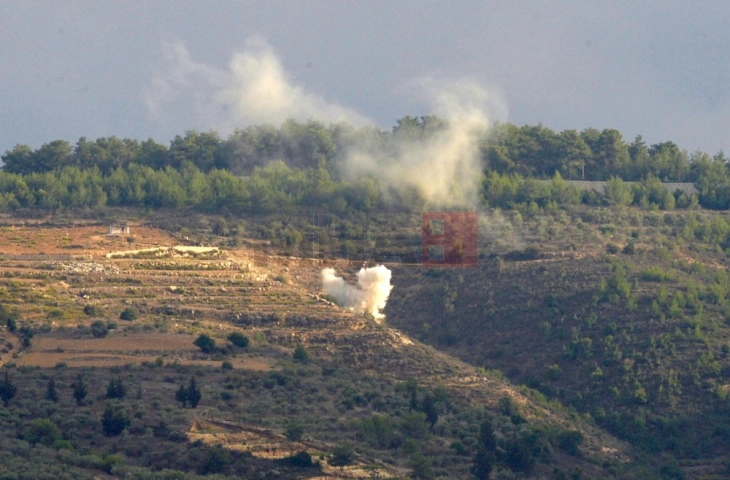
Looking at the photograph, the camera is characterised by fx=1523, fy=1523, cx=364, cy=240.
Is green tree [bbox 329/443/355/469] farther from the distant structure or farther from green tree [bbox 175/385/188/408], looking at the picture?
the distant structure

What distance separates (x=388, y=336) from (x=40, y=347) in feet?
50.5

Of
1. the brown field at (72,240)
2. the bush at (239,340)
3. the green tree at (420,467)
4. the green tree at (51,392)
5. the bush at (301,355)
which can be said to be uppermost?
the brown field at (72,240)

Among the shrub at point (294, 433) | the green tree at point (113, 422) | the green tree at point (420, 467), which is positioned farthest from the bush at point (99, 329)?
the green tree at point (420, 467)

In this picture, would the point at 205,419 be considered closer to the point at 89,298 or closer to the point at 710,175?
the point at 89,298

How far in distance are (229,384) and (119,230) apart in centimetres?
2561

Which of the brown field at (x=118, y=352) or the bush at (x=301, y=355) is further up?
the bush at (x=301, y=355)

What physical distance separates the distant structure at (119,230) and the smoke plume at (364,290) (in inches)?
426

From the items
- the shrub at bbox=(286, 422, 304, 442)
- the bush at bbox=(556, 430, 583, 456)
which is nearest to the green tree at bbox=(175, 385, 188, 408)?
the shrub at bbox=(286, 422, 304, 442)

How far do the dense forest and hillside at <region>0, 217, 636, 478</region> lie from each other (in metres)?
9.87

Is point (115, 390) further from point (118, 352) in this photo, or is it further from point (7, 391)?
point (118, 352)

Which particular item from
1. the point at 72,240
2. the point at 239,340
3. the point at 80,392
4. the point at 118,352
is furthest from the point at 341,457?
the point at 72,240

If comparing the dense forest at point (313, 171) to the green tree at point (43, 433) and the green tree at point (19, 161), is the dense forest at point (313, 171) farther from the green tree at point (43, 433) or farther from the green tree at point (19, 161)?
the green tree at point (43, 433)

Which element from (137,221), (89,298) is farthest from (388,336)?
(137,221)

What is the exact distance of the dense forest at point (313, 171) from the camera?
88.9 m
